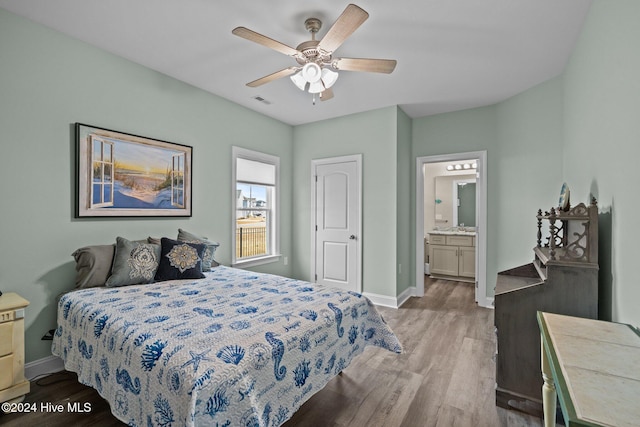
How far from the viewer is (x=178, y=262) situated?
2.72m

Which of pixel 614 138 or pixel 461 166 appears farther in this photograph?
pixel 461 166

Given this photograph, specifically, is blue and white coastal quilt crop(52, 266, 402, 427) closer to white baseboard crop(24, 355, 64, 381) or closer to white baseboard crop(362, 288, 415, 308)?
white baseboard crop(24, 355, 64, 381)

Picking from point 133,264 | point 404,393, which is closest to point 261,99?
point 133,264

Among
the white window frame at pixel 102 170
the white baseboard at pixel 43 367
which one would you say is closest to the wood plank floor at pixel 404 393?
the white baseboard at pixel 43 367

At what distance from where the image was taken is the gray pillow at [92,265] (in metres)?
2.40

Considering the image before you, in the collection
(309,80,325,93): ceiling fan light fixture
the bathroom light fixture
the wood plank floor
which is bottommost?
the wood plank floor

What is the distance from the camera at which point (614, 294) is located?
1.72 m

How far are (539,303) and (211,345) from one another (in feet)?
6.39

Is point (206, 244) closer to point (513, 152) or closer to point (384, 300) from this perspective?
point (384, 300)

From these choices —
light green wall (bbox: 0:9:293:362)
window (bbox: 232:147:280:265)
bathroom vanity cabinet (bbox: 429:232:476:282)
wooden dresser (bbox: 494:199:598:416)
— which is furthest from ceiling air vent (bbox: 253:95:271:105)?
bathroom vanity cabinet (bbox: 429:232:476:282)

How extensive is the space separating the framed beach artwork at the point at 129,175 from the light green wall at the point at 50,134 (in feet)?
0.26

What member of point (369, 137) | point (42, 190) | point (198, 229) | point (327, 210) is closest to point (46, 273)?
point (42, 190)

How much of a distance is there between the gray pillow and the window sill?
1556mm

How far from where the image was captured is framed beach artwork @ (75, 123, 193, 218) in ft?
8.53
